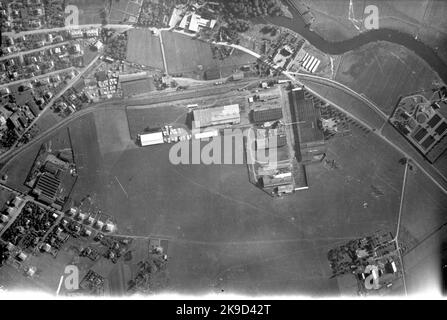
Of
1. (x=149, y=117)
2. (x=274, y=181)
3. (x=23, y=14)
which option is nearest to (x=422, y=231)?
(x=274, y=181)

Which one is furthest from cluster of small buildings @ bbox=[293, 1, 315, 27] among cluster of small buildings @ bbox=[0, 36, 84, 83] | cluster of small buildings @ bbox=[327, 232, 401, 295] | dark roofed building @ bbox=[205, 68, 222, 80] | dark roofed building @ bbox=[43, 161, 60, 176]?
dark roofed building @ bbox=[43, 161, 60, 176]

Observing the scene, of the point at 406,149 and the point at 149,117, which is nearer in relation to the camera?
the point at 149,117

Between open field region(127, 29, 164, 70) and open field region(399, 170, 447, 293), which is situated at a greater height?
open field region(127, 29, 164, 70)

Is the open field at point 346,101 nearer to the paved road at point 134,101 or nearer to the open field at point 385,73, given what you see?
the open field at point 385,73

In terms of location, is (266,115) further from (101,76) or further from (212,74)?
(101,76)

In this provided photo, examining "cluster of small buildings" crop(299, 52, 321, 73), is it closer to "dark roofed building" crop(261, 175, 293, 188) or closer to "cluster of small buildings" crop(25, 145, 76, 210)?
"dark roofed building" crop(261, 175, 293, 188)

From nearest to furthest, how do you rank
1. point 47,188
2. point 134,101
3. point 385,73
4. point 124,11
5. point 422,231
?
1. point 47,188
2. point 134,101
3. point 124,11
4. point 422,231
5. point 385,73
